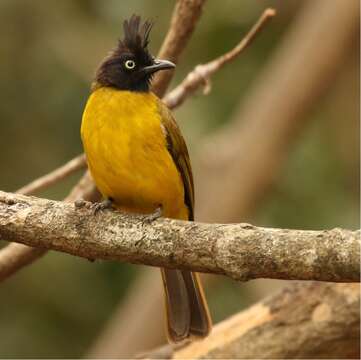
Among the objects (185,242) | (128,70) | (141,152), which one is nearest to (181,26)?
(128,70)

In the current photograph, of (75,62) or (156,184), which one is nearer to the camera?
(156,184)

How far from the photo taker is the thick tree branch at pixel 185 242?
10.7 ft

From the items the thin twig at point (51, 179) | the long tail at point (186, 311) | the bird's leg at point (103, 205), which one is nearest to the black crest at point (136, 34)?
the thin twig at point (51, 179)

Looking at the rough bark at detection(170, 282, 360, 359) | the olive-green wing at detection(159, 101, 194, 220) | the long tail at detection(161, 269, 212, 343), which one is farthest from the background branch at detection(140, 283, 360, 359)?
the olive-green wing at detection(159, 101, 194, 220)

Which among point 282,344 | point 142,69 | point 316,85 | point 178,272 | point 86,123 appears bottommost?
point 282,344

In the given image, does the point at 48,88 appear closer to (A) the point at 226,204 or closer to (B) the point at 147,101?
(A) the point at 226,204

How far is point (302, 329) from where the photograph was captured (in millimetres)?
4816

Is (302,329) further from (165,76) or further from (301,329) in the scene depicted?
(165,76)

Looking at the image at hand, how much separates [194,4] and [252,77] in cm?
382

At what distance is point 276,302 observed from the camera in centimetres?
490

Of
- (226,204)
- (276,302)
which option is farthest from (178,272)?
(226,204)

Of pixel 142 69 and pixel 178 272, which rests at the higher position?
pixel 142 69

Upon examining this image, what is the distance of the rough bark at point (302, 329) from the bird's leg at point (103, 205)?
999mm

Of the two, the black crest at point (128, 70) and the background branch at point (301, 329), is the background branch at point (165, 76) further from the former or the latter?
the background branch at point (301, 329)
